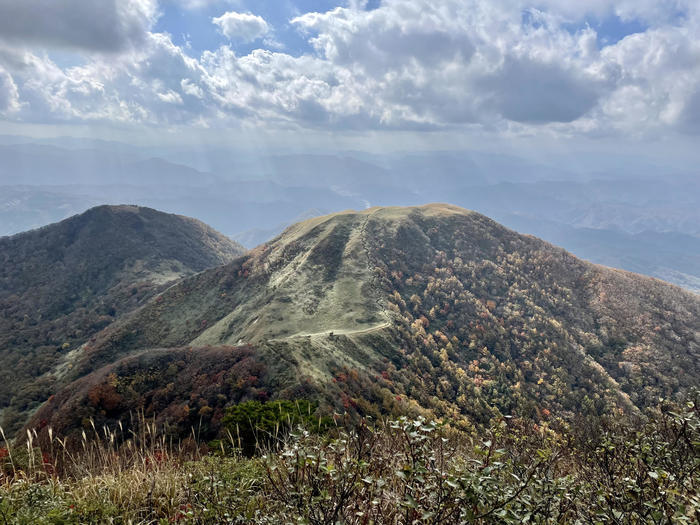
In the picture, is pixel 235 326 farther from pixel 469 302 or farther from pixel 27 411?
pixel 469 302

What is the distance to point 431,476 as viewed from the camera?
14.0 feet

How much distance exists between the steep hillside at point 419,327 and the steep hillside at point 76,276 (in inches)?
370

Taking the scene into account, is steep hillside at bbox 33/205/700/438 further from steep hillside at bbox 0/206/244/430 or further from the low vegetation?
the low vegetation

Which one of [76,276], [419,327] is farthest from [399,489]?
[76,276]

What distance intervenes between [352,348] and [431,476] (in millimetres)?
39910

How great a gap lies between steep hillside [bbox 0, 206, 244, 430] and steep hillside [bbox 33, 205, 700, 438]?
370 inches

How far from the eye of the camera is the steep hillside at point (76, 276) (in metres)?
66.9

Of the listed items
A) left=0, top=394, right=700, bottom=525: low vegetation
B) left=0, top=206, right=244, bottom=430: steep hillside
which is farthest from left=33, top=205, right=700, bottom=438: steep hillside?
left=0, top=394, right=700, bottom=525: low vegetation

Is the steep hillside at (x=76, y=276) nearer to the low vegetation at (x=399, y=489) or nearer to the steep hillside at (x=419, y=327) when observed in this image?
the steep hillside at (x=419, y=327)

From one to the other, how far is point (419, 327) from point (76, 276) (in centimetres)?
11564

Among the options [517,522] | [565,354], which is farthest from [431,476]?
[565,354]

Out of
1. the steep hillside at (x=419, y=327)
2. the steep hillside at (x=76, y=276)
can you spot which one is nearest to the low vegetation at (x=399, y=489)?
the steep hillside at (x=419, y=327)

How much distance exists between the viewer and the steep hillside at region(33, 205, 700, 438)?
36.2m

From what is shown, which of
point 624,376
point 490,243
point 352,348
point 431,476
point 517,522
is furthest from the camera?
point 490,243
